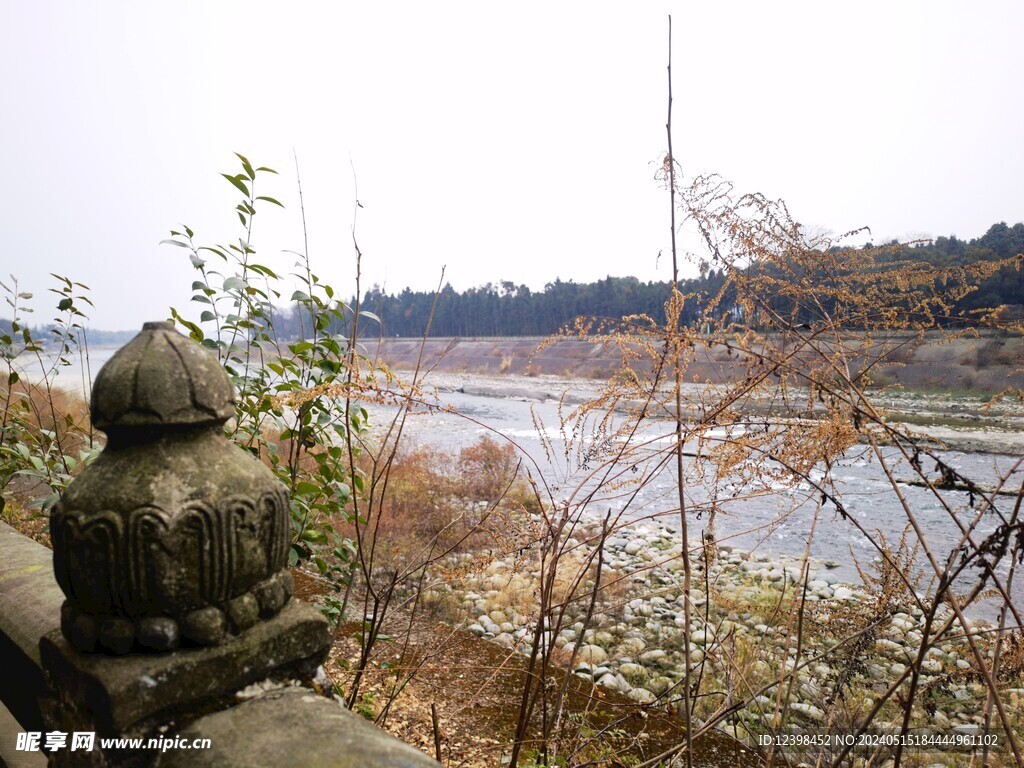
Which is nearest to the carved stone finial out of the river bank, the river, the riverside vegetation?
the riverside vegetation

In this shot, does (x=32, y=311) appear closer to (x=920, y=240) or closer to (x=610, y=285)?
(x=920, y=240)

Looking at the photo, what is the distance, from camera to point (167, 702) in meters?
1.05

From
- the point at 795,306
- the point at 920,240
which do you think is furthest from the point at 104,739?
the point at 920,240

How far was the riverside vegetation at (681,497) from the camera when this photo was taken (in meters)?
1.58

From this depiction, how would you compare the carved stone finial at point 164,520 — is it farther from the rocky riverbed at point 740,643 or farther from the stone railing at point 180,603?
the rocky riverbed at point 740,643

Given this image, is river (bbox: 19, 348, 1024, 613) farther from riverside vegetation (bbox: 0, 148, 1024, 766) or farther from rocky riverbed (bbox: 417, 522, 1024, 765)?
riverside vegetation (bbox: 0, 148, 1024, 766)

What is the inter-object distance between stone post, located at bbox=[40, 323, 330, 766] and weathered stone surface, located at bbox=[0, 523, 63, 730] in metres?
0.64

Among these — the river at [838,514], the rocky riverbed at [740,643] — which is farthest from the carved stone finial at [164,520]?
the river at [838,514]

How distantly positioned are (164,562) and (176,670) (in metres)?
0.21

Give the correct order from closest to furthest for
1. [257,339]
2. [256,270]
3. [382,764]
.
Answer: [382,764], [256,270], [257,339]

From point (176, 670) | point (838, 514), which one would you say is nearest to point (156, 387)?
point (176, 670)

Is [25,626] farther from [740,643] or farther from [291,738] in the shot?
[740,643]

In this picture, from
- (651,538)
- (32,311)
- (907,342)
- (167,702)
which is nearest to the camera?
(167,702)

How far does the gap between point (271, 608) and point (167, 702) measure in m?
0.22
